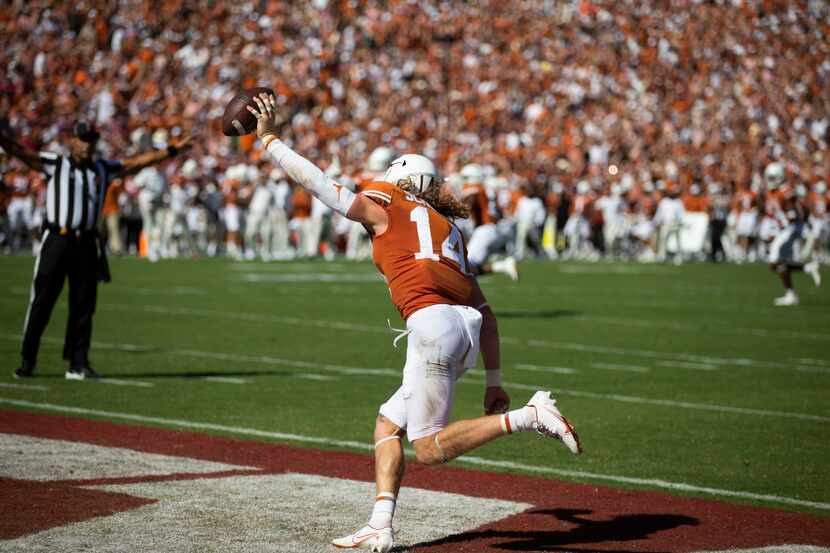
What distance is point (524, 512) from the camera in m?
5.98

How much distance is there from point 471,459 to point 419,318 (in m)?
2.54

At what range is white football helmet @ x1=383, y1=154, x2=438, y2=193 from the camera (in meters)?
5.38

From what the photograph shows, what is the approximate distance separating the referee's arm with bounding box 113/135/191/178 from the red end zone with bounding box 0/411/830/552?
103 inches

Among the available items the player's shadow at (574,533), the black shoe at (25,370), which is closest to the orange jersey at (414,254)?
the player's shadow at (574,533)

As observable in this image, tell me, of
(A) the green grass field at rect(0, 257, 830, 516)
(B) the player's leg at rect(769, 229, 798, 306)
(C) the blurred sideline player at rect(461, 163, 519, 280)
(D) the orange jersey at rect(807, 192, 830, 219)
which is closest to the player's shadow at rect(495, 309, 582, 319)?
(A) the green grass field at rect(0, 257, 830, 516)

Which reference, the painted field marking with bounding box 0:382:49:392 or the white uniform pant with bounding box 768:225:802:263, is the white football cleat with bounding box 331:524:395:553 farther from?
the white uniform pant with bounding box 768:225:802:263

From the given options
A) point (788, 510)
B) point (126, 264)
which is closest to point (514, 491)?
point (788, 510)

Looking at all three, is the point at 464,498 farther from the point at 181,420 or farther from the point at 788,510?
the point at 181,420

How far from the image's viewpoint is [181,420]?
8.43 metres

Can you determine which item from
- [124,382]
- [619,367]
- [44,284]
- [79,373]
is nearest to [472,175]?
[619,367]

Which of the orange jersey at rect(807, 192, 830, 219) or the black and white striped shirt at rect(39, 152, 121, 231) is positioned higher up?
the orange jersey at rect(807, 192, 830, 219)

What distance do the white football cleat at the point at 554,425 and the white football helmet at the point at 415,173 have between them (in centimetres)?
107

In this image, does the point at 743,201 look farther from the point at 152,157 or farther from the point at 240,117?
the point at 240,117

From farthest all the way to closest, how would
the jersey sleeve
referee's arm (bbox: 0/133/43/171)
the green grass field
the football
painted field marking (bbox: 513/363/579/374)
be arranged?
painted field marking (bbox: 513/363/579/374) < referee's arm (bbox: 0/133/43/171) < the green grass field < the football < the jersey sleeve
